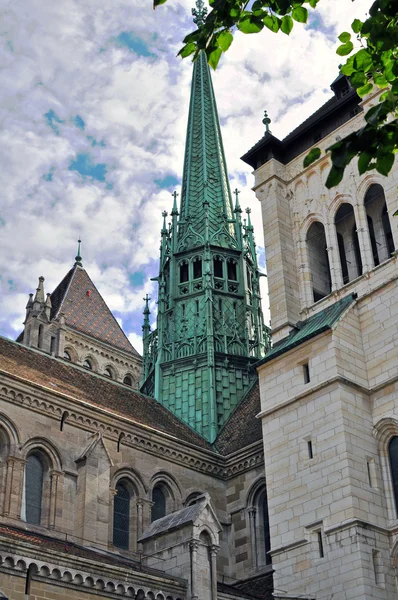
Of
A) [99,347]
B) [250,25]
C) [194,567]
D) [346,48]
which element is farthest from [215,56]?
[99,347]

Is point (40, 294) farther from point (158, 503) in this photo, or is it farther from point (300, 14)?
point (300, 14)

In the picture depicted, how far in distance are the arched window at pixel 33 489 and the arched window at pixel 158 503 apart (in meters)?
4.09

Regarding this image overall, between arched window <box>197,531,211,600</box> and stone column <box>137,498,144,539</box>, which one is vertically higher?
stone column <box>137,498,144,539</box>

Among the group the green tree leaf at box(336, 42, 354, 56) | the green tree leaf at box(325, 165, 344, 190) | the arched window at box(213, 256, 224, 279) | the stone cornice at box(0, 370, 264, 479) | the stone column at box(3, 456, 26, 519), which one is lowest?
the green tree leaf at box(325, 165, 344, 190)

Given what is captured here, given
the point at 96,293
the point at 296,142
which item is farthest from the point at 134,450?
the point at 96,293

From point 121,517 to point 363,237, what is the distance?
11172 millimetres

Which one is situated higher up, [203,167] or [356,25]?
[203,167]

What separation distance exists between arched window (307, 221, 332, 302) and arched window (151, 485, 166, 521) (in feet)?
25.6

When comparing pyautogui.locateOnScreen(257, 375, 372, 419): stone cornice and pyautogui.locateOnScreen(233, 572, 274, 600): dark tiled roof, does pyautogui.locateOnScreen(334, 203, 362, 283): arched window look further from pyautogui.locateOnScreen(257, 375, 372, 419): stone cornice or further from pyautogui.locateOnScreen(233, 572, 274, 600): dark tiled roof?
pyautogui.locateOnScreen(233, 572, 274, 600): dark tiled roof

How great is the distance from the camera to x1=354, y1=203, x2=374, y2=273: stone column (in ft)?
89.5

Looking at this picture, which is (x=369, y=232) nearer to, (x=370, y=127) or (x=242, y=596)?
(x=242, y=596)

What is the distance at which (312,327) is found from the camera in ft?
86.9

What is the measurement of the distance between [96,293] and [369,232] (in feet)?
83.3

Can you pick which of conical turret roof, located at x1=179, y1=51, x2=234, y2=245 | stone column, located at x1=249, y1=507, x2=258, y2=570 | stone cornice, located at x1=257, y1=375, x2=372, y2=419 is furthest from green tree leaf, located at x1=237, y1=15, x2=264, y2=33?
conical turret roof, located at x1=179, y1=51, x2=234, y2=245
